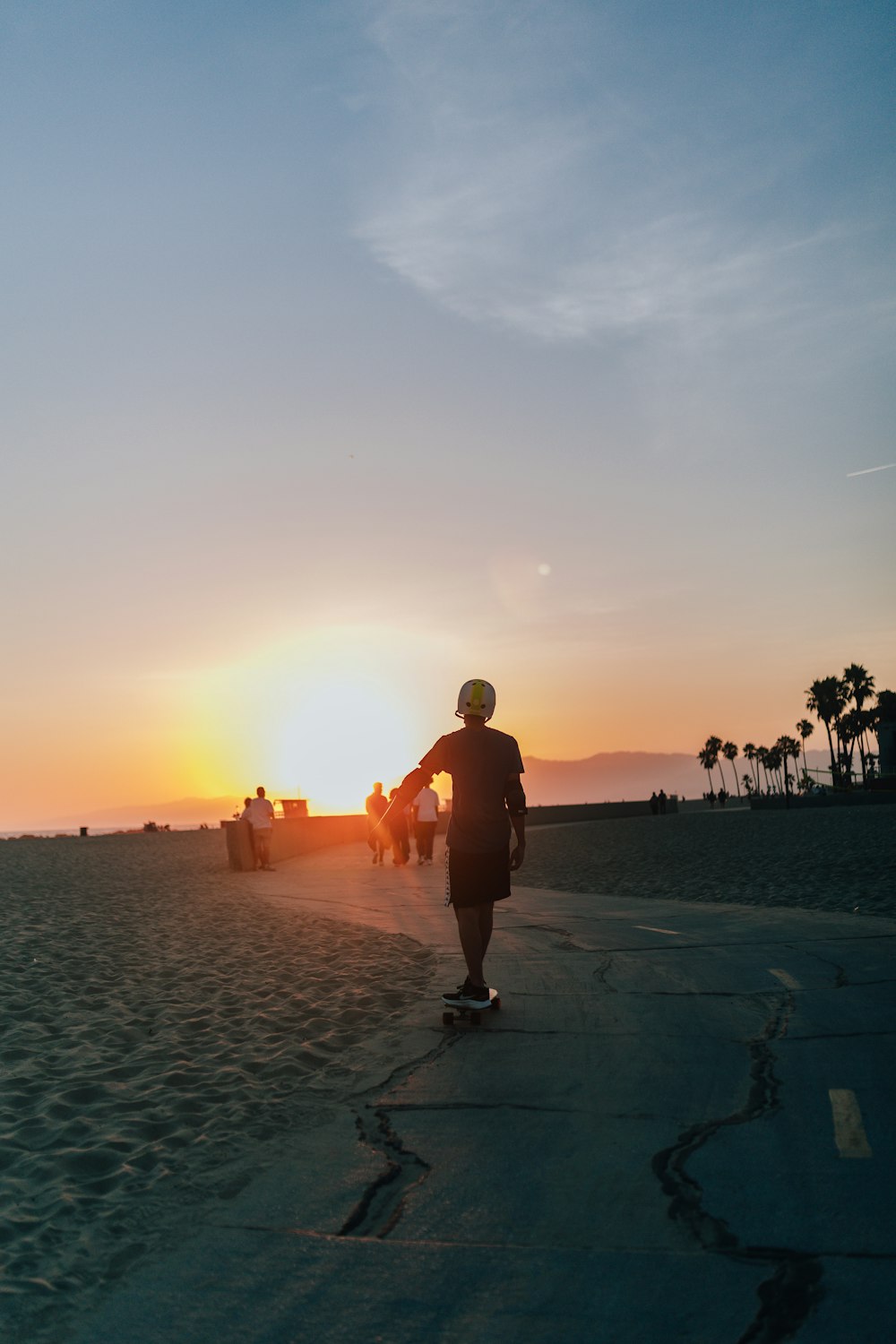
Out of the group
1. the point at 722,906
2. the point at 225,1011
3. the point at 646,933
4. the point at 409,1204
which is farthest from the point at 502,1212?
the point at 722,906

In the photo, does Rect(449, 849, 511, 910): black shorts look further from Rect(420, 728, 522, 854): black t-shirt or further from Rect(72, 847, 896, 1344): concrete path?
Rect(72, 847, 896, 1344): concrete path

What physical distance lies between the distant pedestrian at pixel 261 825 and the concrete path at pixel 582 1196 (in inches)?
751

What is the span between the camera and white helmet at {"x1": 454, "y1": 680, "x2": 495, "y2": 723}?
24.3 feet

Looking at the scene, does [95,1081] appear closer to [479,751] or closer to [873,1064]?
[479,751]

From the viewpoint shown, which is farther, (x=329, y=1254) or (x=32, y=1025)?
(x=32, y=1025)

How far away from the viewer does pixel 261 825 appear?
86.7 ft

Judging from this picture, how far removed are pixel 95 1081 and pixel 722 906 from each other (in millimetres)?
9905

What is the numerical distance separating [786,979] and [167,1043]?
4.35 meters

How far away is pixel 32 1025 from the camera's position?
24.6 feet

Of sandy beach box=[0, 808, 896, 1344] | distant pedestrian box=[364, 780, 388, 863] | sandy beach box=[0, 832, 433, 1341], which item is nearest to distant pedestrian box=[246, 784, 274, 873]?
distant pedestrian box=[364, 780, 388, 863]

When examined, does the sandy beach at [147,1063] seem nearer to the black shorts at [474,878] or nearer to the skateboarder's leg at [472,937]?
the skateboarder's leg at [472,937]

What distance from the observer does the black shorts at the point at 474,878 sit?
725 cm

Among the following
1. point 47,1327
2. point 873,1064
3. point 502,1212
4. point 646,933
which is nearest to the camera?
point 47,1327

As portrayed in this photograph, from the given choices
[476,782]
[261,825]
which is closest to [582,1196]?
[476,782]
